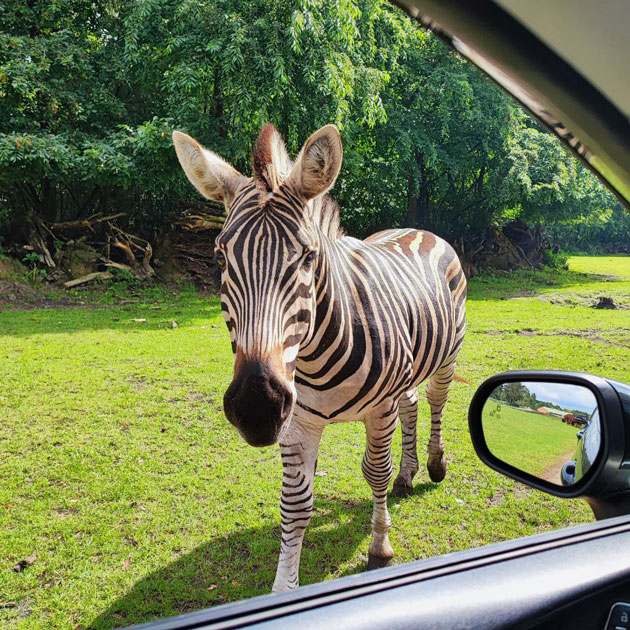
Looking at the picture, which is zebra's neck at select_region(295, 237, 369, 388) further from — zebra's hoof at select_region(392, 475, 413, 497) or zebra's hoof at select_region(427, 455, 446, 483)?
zebra's hoof at select_region(427, 455, 446, 483)

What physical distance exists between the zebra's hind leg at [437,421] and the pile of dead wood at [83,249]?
803 cm

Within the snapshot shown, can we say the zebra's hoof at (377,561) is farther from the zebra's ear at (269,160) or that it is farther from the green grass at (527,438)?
the zebra's ear at (269,160)

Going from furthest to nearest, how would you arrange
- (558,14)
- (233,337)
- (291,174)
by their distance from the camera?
1. (291,174)
2. (233,337)
3. (558,14)

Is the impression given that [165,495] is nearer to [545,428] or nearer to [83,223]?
[545,428]

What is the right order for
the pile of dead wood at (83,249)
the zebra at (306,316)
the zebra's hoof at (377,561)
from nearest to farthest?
1. the zebra at (306,316)
2. the zebra's hoof at (377,561)
3. the pile of dead wood at (83,249)

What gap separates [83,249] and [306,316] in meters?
9.63

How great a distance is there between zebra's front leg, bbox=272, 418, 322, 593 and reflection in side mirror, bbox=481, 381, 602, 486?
1.01m

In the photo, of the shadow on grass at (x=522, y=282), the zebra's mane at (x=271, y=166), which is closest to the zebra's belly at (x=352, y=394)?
the zebra's mane at (x=271, y=166)

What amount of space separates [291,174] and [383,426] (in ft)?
4.07

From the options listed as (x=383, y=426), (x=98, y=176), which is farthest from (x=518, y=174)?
(x=383, y=426)

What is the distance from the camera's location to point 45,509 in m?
2.99

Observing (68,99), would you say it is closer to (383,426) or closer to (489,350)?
(489,350)

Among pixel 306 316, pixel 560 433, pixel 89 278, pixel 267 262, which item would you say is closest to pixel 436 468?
pixel 306 316

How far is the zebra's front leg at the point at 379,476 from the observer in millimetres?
2449
